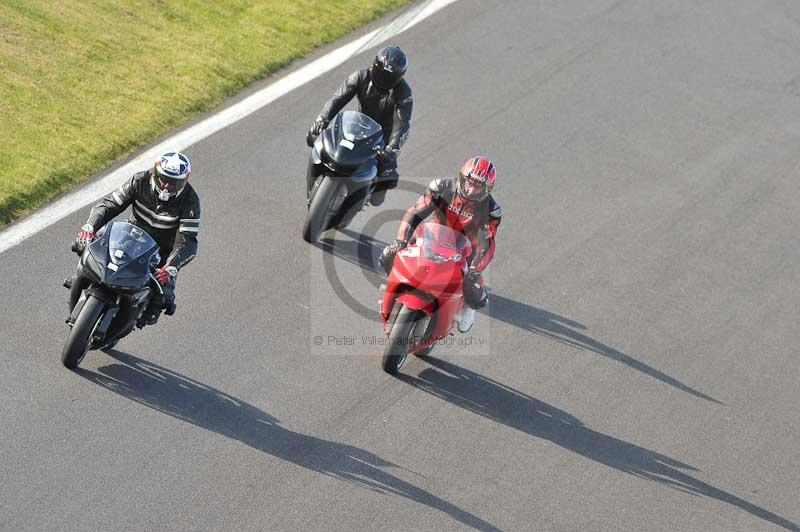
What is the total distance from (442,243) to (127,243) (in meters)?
2.98

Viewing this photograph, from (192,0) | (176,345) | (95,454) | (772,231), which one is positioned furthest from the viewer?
(192,0)

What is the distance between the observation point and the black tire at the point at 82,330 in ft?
35.3

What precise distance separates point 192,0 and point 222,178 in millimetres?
5291

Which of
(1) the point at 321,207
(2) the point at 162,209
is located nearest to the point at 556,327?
(1) the point at 321,207

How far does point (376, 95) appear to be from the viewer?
14.9 metres

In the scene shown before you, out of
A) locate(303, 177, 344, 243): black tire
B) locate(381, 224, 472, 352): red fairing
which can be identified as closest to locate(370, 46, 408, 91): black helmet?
locate(303, 177, 344, 243): black tire

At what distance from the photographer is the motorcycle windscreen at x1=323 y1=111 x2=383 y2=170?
1389 centimetres

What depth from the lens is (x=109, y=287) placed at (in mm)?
10797

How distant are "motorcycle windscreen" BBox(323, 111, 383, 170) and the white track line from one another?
2594mm

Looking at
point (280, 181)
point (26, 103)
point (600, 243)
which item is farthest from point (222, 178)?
point (600, 243)

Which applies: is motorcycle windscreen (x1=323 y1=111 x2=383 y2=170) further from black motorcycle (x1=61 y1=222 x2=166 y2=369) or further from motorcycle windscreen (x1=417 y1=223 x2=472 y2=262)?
black motorcycle (x1=61 y1=222 x2=166 y2=369)

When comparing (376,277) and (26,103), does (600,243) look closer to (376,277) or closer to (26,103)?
(376,277)

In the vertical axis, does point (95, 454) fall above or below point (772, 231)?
above

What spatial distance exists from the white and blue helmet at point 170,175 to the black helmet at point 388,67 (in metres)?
3.72
